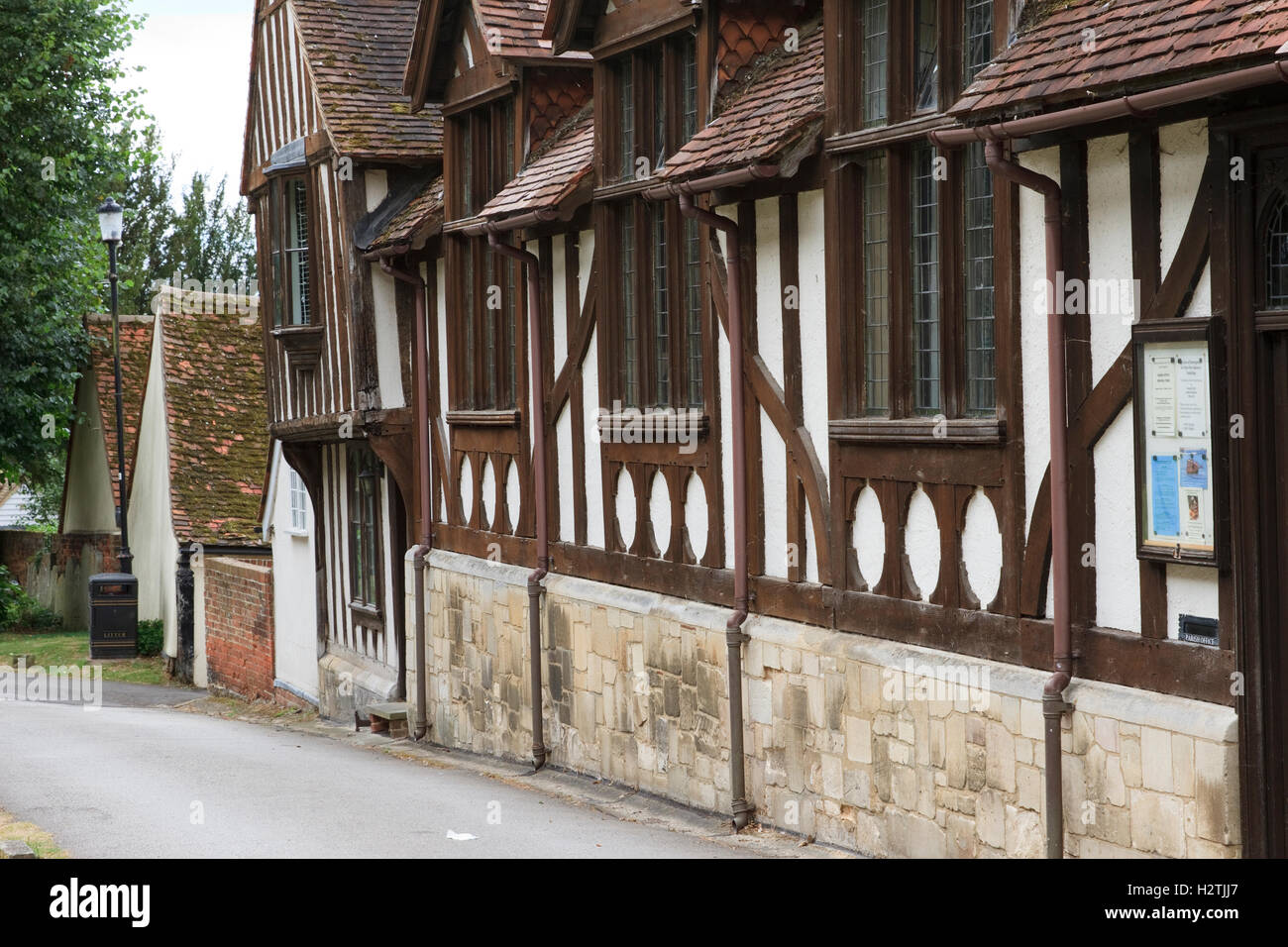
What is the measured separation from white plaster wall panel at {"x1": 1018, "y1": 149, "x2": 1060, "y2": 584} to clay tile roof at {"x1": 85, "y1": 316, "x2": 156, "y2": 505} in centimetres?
2496

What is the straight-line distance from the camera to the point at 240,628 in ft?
78.4

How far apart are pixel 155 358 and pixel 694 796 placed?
19.9 meters

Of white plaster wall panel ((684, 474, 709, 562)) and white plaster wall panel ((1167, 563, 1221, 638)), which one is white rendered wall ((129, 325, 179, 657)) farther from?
white plaster wall panel ((1167, 563, 1221, 638))

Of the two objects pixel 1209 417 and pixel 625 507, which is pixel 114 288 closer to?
pixel 625 507

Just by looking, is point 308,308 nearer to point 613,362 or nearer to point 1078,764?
point 613,362

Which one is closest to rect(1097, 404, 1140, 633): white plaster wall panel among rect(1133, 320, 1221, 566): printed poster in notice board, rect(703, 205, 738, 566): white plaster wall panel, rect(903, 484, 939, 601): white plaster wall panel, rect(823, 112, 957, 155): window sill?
rect(1133, 320, 1221, 566): printed poster in notice board

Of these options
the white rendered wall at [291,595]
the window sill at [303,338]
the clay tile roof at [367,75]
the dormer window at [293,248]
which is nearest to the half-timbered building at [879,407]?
the clay tile roof at [367,75]

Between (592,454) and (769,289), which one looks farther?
(592,454)

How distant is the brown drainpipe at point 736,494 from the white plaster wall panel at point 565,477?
287cm

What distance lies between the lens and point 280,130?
18656mm

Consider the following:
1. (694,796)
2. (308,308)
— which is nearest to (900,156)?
(694,796)

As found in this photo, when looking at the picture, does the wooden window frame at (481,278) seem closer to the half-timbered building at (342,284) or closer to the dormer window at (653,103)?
the half-timbered building at (342,284)

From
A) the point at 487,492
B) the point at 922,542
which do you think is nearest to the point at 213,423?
the point at 487,492

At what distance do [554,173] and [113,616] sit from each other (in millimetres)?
16299
